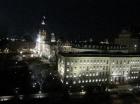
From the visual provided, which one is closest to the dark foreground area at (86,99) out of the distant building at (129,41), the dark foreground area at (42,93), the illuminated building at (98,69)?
the dark foreground area at (42,93)

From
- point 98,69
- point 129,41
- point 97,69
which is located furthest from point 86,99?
point 129,41

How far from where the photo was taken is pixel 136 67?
1576 inches

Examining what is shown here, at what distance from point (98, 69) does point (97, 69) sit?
0.60 feet

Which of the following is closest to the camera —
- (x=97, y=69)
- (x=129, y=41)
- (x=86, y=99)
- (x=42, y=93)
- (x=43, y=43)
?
(x=86, y=99)

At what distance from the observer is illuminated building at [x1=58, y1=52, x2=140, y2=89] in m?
35.2

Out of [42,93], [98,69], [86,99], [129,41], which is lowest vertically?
[86,99]

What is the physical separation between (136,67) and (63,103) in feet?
61.3

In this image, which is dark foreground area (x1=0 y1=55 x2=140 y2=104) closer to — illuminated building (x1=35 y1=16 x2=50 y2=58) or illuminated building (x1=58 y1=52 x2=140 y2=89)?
illuminated building (x1=58 y1=52 x2=140 y2=89)

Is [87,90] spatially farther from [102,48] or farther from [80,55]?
[102,48]

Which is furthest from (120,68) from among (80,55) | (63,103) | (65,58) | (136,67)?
(63,103)

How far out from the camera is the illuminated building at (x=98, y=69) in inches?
1385

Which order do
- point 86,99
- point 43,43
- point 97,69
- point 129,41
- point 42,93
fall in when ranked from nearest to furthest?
point 86,99
point 42,93
point 97,69
point 129,41
point 43,43

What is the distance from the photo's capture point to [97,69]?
36.6 metres

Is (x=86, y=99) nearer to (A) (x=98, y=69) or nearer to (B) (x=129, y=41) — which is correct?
(A) (x=98, y=69)
